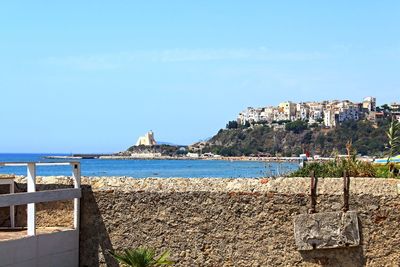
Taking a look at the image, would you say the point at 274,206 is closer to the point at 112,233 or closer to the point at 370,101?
the point at 112,233

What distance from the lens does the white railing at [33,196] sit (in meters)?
8.48

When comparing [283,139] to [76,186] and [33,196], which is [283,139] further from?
[33,196]

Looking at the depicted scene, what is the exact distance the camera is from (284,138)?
106 m

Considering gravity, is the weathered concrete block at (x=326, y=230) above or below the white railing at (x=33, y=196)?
below

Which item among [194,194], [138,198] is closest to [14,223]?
[138,198]

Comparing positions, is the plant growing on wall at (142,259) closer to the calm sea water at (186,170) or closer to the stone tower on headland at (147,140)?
the calm sea water at (186,170)

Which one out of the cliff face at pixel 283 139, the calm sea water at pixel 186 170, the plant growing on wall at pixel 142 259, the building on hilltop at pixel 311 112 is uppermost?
the building on hilltop at pixel 311 112

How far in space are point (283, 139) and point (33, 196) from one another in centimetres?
9799

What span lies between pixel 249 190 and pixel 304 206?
2.30 feet

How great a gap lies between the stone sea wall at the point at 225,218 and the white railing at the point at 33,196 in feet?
0.55

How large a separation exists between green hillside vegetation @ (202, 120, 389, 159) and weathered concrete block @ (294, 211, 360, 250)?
230 ft

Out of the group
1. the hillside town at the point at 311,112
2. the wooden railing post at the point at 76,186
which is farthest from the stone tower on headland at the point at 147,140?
the wooden railing post at the point at 76,186

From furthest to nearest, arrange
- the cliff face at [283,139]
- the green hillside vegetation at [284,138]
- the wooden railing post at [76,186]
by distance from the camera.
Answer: the green hillside vegetation at [284,138] < the cliff face at [283,139] < the wooden railing post at [76,186]

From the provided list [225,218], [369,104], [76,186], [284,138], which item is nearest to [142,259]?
[225,218]
